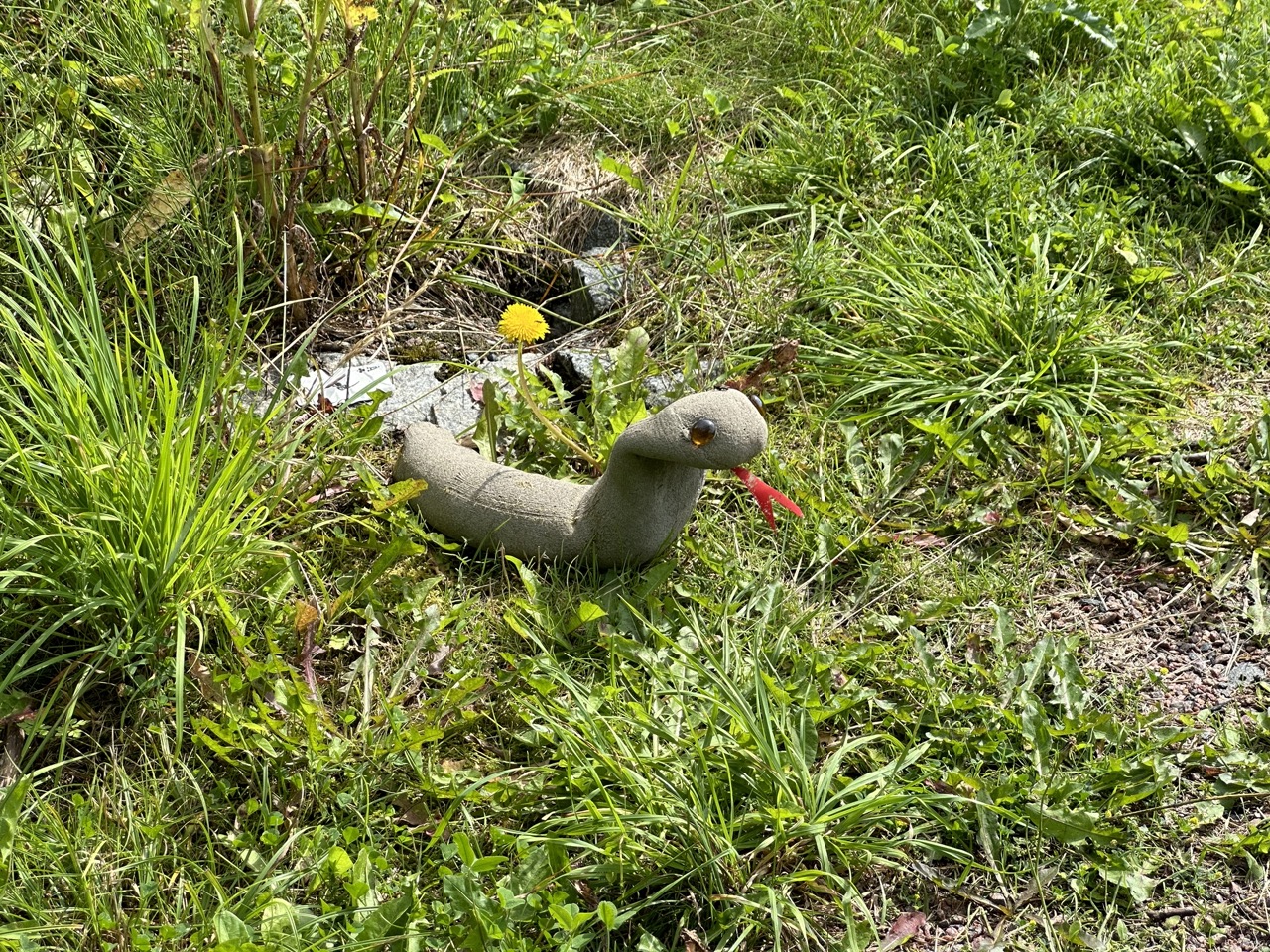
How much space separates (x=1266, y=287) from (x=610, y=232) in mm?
1887

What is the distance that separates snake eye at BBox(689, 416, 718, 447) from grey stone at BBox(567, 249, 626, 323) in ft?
3.78

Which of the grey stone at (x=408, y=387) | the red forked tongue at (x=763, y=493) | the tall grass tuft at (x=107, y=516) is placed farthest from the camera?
the grey stone at (x=408, y=387)

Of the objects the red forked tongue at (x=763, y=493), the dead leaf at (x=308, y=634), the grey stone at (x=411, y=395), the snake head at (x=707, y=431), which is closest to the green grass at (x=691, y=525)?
the dead leaf at (x=308, y=634)

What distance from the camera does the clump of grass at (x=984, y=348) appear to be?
3.00m

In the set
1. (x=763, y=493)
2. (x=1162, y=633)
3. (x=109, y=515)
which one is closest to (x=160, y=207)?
(x=109, y=515)

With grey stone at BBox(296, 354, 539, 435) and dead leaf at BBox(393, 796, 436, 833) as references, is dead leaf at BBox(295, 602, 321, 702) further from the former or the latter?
grey stone at BBox(296, 354, 539, 435)

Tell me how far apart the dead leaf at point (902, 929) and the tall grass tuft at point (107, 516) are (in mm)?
1343

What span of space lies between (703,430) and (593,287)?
120cm

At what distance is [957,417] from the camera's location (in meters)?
3.00

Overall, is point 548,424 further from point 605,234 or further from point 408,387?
point 605,234

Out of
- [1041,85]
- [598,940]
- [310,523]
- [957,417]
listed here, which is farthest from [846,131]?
[598,940]

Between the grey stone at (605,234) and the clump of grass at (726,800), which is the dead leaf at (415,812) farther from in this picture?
the grey stone at (605,234)

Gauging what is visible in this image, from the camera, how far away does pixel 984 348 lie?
10.1 feet

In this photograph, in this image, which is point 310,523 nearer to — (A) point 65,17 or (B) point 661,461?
(B) point 661,461
